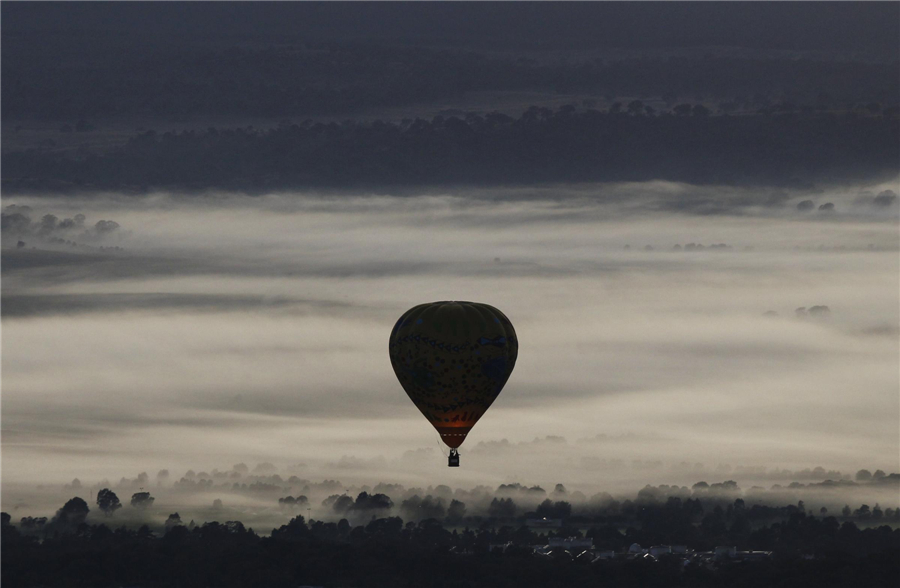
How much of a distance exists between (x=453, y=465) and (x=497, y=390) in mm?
10227

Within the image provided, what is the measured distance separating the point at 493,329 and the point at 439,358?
4.27 m

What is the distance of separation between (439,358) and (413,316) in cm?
400

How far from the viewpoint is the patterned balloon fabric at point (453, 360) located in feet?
504

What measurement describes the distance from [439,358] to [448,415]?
166 inches

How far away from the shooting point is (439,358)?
15362 centimetres

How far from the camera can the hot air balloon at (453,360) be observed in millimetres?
153625

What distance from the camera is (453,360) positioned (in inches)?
6053

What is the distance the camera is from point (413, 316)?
511ft

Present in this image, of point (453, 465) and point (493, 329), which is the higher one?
point (493, 329)

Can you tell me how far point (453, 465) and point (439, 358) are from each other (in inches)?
367

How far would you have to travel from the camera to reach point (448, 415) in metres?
155

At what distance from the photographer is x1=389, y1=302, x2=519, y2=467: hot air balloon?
154m

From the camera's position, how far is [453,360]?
504ft

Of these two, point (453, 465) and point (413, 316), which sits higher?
point (413, 316)
